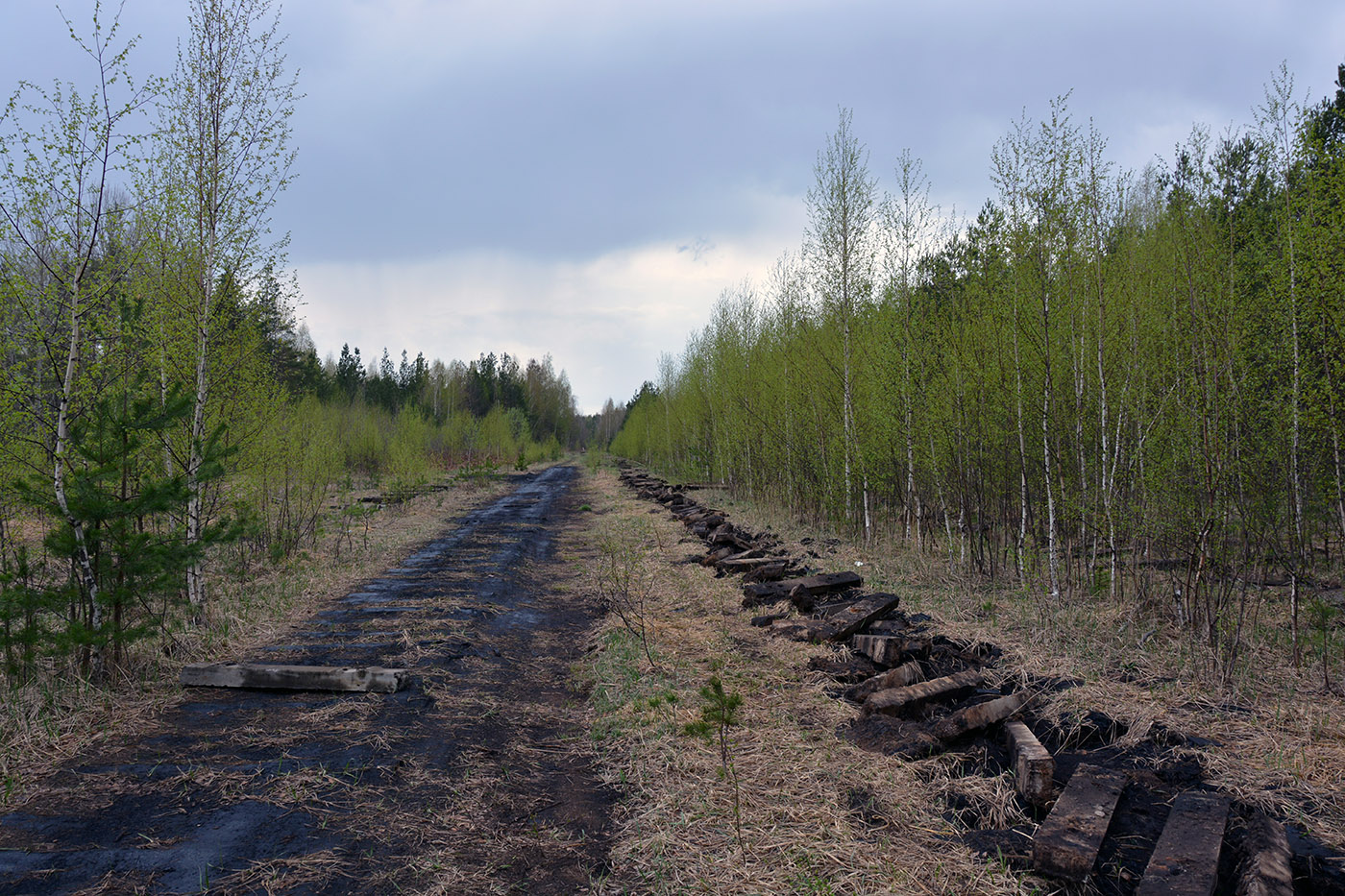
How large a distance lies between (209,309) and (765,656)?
7.33 metres

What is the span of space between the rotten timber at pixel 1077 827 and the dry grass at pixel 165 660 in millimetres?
4928

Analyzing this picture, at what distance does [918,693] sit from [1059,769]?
3.17ft

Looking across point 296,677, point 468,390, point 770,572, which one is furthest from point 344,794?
point 468,390

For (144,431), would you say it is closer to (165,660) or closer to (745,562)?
(165,660)

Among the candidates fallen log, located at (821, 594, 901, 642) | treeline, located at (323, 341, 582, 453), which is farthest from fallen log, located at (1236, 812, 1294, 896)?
treeline, located at (323, 341, 582, 453)

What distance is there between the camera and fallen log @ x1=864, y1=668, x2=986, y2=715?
4.32 meters

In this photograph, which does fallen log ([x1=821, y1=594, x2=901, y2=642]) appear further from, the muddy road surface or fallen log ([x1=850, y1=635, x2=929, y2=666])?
the muddy road surface

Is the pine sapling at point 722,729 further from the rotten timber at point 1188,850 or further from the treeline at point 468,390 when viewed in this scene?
the treeline at point 468,390

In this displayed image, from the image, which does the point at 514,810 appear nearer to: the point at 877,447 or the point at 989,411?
the point at 989,411

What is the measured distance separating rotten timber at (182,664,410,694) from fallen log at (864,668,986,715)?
3.51m

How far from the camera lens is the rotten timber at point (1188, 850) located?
2475mm

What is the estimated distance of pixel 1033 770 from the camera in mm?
3295

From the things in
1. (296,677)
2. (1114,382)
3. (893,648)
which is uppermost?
(1114,382)

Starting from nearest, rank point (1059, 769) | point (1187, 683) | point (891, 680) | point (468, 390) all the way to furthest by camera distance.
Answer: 1. point (1059, 769)
2. point (1187, 683)
3. point (891, 680)
4. point (468, 390)
